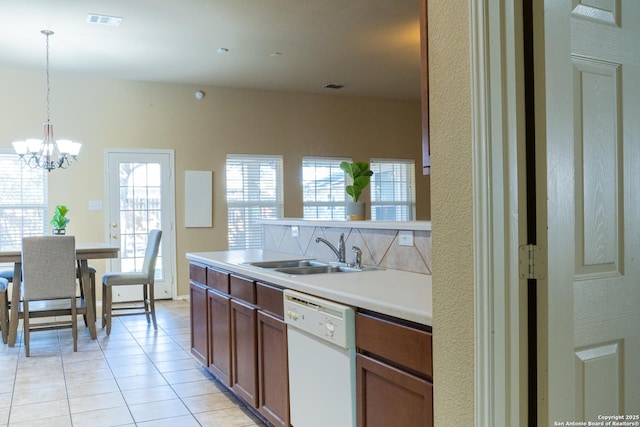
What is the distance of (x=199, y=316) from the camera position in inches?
156

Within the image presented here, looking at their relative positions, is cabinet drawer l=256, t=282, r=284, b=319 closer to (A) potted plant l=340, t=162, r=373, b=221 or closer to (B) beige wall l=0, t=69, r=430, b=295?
(A) potted plant l=340, t=162, r=373, b=221

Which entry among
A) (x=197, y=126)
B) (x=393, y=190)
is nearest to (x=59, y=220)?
(x=197, y=126)

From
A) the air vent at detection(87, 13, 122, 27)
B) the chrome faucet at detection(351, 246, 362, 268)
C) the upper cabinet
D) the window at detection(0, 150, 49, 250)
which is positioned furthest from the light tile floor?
the air vent at detection(87, 13, 122, 27)

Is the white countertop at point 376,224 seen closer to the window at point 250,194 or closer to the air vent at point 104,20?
the air vent at point 104,20

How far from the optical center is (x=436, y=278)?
1569 millimetres

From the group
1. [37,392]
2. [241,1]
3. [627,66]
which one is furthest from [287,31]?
[627,66]

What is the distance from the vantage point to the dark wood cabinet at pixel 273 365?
2580mm

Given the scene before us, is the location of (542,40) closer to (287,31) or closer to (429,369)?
(429,369)

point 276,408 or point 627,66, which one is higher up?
point 627,66

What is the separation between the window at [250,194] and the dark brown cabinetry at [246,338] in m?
3.84

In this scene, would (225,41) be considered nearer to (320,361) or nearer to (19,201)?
(19,201)

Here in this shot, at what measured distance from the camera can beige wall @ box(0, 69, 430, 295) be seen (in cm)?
681

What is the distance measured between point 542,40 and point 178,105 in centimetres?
661

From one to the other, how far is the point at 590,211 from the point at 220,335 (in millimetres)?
2516
